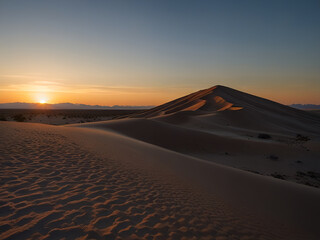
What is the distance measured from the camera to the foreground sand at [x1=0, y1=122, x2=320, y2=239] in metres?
3.59

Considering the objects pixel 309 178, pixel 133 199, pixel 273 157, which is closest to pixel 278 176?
pixel 309 178

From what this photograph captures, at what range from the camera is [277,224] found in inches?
187

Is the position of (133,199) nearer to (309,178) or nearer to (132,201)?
(132,201)

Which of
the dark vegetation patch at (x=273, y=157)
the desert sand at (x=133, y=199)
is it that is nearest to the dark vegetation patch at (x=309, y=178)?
the desert sand at (x=133, y=199)

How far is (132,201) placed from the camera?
182 inches

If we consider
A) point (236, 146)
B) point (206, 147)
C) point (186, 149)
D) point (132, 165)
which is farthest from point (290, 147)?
point (132, 165)

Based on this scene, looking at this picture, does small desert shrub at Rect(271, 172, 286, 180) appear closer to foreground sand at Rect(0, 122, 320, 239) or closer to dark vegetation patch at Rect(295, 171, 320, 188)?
dark vegetation patch at Rect(295, 171, 320, 188)

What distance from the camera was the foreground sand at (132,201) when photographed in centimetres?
359

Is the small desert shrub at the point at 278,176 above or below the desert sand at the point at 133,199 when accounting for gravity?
below

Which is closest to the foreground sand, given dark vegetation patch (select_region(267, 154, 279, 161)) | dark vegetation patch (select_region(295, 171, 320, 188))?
dark vegetation patch (select_region(295, 171, 320, 188))

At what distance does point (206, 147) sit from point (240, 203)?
37.5 ft

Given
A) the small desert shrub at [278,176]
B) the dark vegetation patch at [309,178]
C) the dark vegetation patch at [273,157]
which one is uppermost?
the dark vegetation patch at [273,157]

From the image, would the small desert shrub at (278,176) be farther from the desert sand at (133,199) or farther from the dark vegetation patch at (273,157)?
the dark vegetation patch at (273,157)

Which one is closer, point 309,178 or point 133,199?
point 133,199
